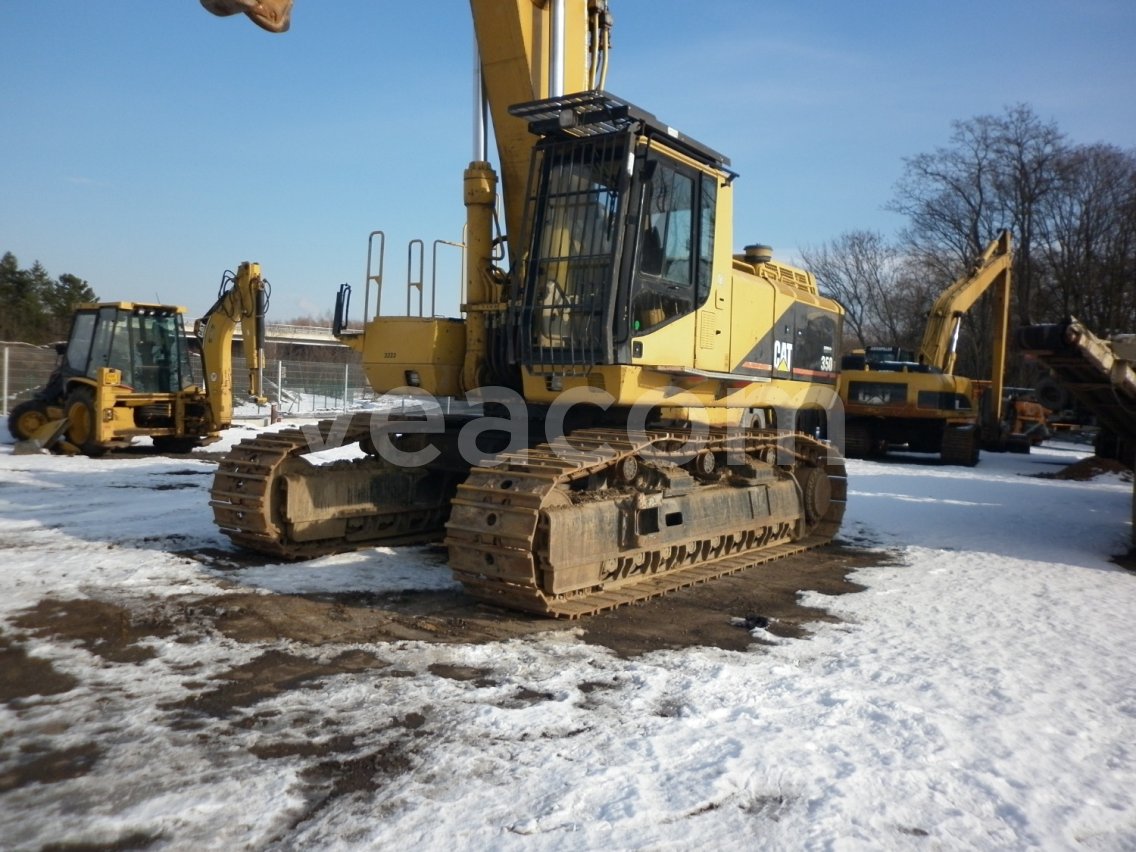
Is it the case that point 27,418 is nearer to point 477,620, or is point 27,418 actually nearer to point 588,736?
point 477,620

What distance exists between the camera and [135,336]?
17.2m

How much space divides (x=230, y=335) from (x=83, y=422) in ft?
10.1

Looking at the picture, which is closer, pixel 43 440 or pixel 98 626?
pixel 98 626

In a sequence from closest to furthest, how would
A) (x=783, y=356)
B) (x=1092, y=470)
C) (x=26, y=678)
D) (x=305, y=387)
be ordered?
(x=26, y=678) < (x=783, y=356) < (x=1092, y=470) < (x=305, y=387)

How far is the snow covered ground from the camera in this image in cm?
336

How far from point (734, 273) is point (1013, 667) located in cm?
381

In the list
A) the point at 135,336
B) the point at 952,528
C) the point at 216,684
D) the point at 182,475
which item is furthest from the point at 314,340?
the point at 216,684

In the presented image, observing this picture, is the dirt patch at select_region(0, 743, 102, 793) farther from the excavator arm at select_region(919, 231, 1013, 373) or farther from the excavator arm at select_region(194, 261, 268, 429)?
the excavator arm at select_region(919, 231, 1013, 373)

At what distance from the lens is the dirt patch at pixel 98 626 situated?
521 cm

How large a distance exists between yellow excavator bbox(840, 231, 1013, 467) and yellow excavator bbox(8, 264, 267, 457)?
12.7m

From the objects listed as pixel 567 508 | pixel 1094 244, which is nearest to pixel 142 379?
pixel 567 508

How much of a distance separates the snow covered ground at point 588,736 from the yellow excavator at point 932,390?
13330 millimetres

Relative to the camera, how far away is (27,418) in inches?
674

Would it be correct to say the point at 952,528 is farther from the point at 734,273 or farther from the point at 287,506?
the point at 287,506
